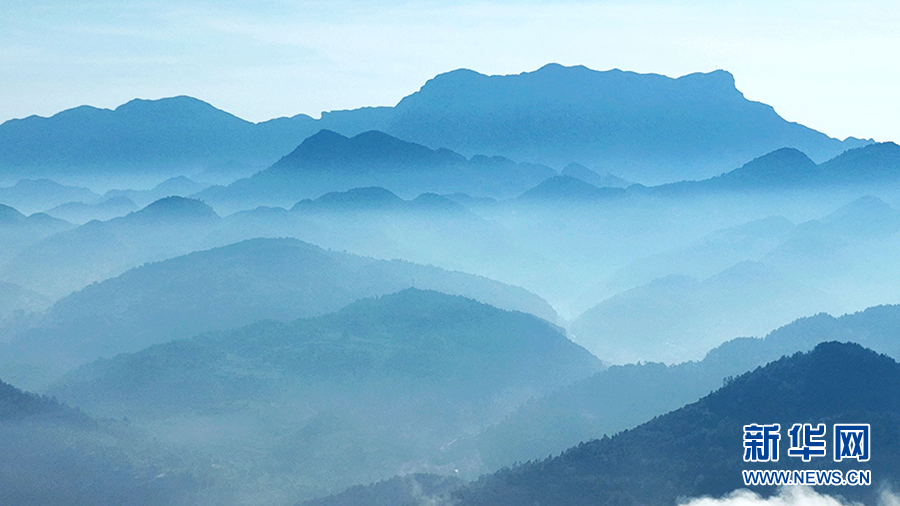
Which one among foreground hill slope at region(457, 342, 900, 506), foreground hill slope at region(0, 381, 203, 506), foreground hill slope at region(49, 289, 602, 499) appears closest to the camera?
foreground hill slope at region(457, 342, 900, 506)

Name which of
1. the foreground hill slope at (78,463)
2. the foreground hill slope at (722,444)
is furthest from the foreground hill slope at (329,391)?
the foreground hill slope at (722,444)

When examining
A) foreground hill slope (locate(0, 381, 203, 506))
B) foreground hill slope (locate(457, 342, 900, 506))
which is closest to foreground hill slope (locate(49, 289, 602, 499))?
foreground hill slope (locate(0, 381, 203, 506))

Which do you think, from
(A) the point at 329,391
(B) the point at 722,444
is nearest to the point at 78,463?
(A) the point at 329,391

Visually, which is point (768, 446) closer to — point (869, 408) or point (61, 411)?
point (869, 408)

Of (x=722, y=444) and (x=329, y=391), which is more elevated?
(x=329, y=391)

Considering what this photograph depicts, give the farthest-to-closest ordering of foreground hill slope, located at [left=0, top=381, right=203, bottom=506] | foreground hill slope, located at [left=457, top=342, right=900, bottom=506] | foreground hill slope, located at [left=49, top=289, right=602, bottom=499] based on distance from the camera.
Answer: foreground hill slope, located at [left=49, top=289, right=602, bottom=499], foreground hill slope, located at [left=0, top=381, right=203, bottom=506], foreground hill slope, located at [left=457, top=342, right=900, bottom=506]

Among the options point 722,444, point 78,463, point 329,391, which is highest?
point 329,391

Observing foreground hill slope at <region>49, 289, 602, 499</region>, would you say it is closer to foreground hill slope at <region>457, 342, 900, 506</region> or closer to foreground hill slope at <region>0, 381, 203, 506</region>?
foreground hill slope at <region>0, 381, 203, 506</region>

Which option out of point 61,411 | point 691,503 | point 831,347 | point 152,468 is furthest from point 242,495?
point 831,347

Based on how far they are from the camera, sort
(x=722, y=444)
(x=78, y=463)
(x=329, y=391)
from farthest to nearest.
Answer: (x=329, y=391) → (x=78, y=463) → (x=722, y=444)

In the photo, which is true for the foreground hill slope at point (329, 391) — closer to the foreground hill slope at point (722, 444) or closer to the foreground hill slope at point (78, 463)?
the foreground hill slope at point (78, 463)

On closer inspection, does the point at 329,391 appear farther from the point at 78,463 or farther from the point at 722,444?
the point at 722,444
